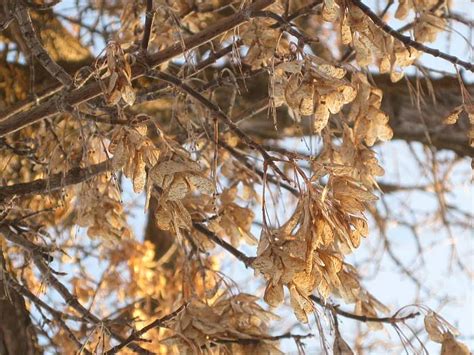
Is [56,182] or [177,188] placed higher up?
[56,182]

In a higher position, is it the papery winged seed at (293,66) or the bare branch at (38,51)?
the bare branch at (38,51)

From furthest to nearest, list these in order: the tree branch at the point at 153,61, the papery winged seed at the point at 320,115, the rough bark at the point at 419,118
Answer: the rough bark at the point at 419,118 → the tree branch at the point at 153,61 → the papery winged seed at the point at 320,115

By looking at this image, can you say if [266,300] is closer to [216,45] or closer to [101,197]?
[101,197]

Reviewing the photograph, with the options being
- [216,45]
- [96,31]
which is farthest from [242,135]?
[96,31]

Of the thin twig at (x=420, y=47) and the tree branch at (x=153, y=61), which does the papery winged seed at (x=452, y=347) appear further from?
the tree branch at (x=153, y=61)

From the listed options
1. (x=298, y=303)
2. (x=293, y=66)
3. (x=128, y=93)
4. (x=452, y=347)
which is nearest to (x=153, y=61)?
(x=128, y=93)

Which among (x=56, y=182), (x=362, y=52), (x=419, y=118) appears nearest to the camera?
(x=362, y=52)

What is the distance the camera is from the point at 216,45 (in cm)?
225

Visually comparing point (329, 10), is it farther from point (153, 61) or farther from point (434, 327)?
point (434, 327)

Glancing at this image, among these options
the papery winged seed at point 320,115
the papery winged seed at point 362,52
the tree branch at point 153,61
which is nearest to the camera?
the papery winged seed at point 320,115

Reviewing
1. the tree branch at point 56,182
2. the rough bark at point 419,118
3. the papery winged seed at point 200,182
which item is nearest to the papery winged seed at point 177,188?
the papery winged seed at point 200,182

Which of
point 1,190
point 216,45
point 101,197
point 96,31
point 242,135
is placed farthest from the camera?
point 96,31

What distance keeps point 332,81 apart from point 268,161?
168 millimetres

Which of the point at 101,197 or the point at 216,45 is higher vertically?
the point at 216,45
